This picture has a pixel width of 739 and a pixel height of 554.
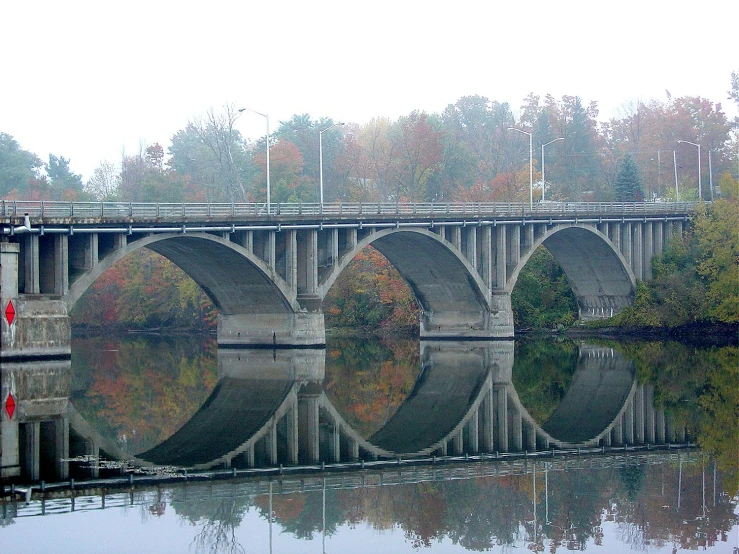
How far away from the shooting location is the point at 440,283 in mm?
67625

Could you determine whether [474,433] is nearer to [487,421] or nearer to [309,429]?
[487,421]

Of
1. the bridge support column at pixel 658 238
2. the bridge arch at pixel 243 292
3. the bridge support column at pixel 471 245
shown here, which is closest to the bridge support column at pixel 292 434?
the bridge arch at pixel 243 292

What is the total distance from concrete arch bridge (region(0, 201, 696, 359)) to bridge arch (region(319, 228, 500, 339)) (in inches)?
3.3

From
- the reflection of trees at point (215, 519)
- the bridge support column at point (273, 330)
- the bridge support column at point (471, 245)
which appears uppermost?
the bridge support column at point (471, 245)

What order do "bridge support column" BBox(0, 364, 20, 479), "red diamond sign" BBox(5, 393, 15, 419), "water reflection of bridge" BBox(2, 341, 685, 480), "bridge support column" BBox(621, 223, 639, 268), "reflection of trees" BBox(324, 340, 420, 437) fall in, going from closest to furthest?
"bridge support column" BBox(0, 364, 20, 479), "water reflection of bridge" BBox(2, 341, 685, 480), "red diamond sign" BBox(5, 393, 15, 419), "reflection of trees" BBox(324, 340, 420, 437), "bridge support column" BBox(621, 223, 639, 268)

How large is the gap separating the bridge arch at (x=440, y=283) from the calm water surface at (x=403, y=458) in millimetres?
16019

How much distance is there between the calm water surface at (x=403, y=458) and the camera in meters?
18.2

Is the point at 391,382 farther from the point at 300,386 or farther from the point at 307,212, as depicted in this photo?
the point at 307,212

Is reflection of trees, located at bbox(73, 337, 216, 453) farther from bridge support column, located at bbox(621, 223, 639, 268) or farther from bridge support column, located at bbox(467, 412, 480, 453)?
bridge support column, located at bbox(621, 223, 639, 268)

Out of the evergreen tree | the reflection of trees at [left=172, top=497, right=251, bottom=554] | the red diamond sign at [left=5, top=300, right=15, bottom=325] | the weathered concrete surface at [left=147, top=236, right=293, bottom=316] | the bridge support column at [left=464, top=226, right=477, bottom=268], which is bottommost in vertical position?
the reflection of trees at [left=172, top=497, right=251, bottom=554]

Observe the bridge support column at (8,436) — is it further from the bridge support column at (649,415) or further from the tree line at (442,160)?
the tree line at (442,160)

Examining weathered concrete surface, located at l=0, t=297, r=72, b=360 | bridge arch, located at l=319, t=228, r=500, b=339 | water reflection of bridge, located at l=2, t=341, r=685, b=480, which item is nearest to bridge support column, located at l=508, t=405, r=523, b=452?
water reflection of bridge, located at l=2, t=341, r=685, b=480

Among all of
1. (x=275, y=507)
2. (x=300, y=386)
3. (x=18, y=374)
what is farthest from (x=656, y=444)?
(x=18, y=374)

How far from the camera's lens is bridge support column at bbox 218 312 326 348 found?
58062mm
